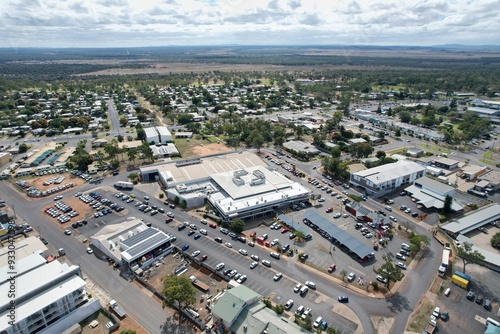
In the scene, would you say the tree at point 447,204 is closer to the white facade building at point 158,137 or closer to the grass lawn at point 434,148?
the grass lawn at point 434,148

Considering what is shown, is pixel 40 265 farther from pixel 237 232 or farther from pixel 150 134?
pixel 150 134

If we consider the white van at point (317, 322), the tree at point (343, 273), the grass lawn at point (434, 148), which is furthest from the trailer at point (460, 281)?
the grass lawn at point (434, 148)

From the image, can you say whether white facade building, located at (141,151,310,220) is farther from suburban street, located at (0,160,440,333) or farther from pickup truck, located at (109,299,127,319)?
pickup truck, located at (109,299,127,319)

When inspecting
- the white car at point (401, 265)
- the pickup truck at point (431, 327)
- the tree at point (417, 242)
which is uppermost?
the tree at point (417, 242)

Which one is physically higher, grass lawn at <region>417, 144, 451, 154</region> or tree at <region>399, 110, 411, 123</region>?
tree at <region>399, 110, 411, 123</region>

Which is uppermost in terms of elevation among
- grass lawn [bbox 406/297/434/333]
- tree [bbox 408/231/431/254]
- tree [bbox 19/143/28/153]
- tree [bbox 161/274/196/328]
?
→ tree [bbox 161/274/196/328]

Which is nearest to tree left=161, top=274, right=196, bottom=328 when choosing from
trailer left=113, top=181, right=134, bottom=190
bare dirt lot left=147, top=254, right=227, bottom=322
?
bare dirt lot left=147, top=254, right=227, bottom=322

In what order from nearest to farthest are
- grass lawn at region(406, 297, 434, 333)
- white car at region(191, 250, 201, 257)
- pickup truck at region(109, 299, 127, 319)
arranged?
1. grass lawn at region(406, 297, 434, 333)
2. pickup truck at region(109, 299, 127, 319)
3. white car at region(191, 250, 201, 257)
